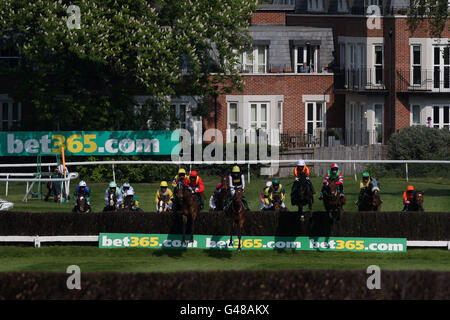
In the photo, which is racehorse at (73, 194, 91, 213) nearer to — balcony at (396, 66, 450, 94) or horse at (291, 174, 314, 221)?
horse at (291, 174, 314, 221)

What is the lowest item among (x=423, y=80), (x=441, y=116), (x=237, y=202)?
(x=237, y=202)

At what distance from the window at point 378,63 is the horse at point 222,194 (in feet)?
77.4

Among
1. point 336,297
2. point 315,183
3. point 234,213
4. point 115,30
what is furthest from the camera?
point 115,30

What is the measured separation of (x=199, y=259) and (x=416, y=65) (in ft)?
85.7

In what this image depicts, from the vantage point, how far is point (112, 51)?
37.9 meters

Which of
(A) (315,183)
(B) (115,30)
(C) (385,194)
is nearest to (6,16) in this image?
(B) (115,30)

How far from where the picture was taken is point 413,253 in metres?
25.2

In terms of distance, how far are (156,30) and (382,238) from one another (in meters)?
16.6

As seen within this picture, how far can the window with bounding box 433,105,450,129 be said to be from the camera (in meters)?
47.8

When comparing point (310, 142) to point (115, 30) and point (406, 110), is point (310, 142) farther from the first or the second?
point (115, 30)

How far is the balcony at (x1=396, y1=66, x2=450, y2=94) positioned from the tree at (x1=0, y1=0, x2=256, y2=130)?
915 centimetres

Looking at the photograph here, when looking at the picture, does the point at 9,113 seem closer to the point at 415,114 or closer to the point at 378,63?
the point at 378,63

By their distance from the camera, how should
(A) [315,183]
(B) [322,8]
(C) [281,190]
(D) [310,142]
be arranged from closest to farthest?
1. (C) [281,190]
2. (A) [315,183]
3. (D) [310,142]
4. (B) [322,8]

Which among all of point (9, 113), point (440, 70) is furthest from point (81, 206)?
point (440, 70)
